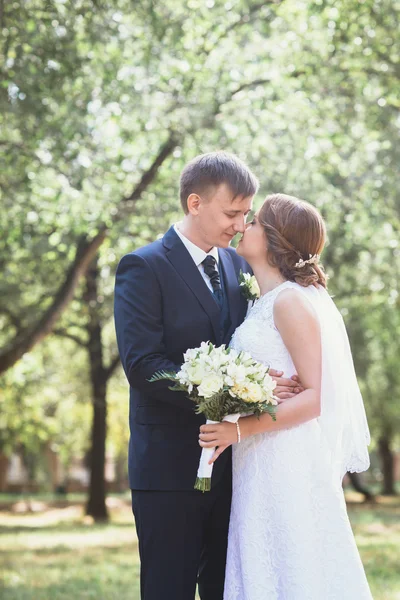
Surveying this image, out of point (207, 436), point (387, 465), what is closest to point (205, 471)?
point (207, 436)

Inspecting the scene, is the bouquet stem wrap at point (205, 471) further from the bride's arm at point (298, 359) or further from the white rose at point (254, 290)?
the white rose at point (254, 290)

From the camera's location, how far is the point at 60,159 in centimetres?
1097

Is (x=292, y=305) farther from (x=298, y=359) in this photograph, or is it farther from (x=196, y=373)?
(x=196, y=373)

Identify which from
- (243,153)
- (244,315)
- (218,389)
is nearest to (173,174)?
(243,153)

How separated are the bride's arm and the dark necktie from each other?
0.42 m

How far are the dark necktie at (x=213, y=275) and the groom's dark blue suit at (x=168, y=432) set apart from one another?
113mm

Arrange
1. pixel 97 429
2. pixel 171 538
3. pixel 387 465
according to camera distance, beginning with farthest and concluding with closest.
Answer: pixel 387 465, pixel 97 429, pixel 171 538

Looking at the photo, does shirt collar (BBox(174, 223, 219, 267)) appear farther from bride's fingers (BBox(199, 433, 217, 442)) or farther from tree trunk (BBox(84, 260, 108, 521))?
tree trunk (BBox(84, 260, 108, 521))

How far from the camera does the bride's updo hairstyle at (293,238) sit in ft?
13.0

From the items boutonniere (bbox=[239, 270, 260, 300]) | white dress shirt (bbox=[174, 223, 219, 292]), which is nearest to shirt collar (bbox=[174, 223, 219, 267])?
white dress shirt (bbox=[174, 223, 219, 292])

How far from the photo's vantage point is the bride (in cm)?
366

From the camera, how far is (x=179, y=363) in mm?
3848

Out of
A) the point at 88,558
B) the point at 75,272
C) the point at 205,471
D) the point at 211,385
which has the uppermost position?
the point at 75,272

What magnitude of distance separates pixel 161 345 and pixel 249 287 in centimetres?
69
